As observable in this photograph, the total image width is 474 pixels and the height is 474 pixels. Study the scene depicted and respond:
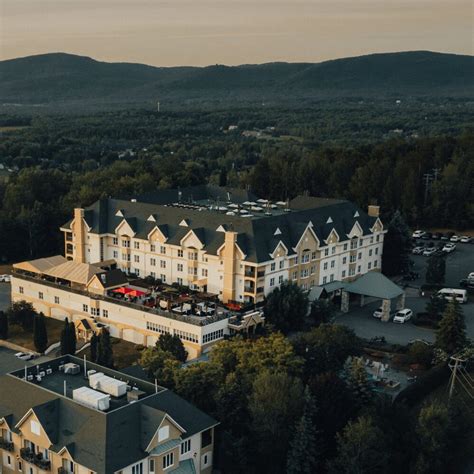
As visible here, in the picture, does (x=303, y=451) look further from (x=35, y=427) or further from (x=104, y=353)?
(x=104, y=353)

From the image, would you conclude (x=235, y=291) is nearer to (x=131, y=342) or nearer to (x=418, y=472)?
(x=131, y=342)

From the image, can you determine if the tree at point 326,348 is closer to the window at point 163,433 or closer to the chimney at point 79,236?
the window at point 163,433

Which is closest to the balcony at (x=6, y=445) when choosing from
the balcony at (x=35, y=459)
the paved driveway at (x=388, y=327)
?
the balcony at (x=35, y=459)

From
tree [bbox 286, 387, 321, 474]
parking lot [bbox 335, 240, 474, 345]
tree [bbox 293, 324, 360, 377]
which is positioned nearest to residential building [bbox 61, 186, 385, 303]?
parking lot [bbox 335, 240, 474, 345]

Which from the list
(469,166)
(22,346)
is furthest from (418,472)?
(469,166)

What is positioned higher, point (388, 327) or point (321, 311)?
point (321, 311)

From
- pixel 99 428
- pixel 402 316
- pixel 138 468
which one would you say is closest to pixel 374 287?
pixel 402 316
